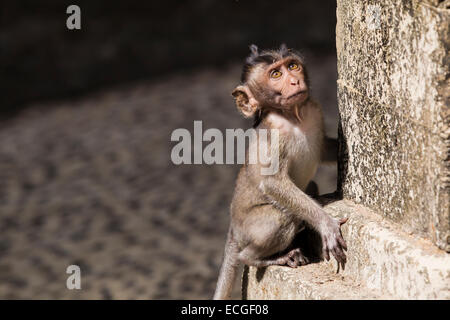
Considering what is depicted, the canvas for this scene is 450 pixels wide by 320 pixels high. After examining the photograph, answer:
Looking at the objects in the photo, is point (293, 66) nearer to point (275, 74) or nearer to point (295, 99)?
point (275, 74)

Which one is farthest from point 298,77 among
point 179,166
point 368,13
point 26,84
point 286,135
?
point 26,84

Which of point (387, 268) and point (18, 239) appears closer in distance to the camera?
point (387, 268)

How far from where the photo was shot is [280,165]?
442 centimetres

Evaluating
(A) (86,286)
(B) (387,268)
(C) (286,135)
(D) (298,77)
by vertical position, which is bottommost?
(A) (86,286)

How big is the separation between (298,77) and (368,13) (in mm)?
609

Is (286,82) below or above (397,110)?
above

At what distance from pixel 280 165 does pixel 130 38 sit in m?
10.2

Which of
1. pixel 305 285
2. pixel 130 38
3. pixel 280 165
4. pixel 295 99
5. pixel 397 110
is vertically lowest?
pixel 305 285

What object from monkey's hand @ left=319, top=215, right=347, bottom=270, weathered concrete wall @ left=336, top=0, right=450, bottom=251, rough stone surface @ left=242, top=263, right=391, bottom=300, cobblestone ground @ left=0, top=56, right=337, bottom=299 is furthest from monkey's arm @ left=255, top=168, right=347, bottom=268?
cobblestone ground @ left=0, top=56, right=337, bottom=299

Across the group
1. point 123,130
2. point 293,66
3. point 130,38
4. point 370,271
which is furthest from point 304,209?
point 130,38

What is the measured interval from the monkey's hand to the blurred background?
2795 millimetres

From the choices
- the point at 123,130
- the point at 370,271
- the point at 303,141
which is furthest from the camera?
the point at 123,130

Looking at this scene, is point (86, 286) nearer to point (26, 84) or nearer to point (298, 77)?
point (298, 77)

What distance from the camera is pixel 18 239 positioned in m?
8.43
